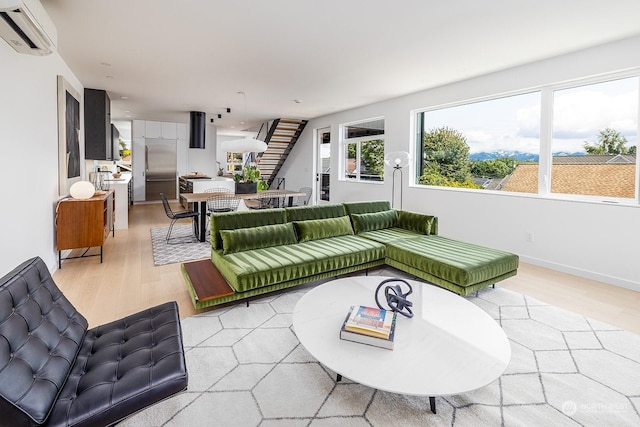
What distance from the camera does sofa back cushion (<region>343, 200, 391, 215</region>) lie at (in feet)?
14.6

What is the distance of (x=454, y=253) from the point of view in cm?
338

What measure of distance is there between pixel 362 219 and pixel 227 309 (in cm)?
209

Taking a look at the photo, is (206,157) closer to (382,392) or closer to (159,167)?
(159,167)

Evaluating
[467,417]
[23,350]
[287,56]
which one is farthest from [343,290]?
[287,56]

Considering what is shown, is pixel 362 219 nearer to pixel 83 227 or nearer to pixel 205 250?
pixel 205 250

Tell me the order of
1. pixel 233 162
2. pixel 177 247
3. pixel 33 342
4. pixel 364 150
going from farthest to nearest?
pixel 233 162, pixel 364 150, pixel 177 247, pixel 33 342

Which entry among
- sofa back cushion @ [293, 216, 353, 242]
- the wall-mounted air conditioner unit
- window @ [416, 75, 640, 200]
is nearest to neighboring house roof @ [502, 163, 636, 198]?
window @ [416, 75, 640, 200]

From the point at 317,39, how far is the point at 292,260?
234 cm

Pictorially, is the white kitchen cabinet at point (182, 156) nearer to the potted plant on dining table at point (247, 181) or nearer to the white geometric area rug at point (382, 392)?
the potted plant on dining table at point (247, 181)

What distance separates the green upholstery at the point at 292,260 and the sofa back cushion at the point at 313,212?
34 cm

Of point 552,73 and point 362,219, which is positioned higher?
point 552,73

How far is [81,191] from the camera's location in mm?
4133

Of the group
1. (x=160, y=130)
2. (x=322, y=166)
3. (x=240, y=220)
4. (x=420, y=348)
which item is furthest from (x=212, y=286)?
(x=160, y=130)

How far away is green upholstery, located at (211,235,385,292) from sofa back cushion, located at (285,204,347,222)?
0.34m
